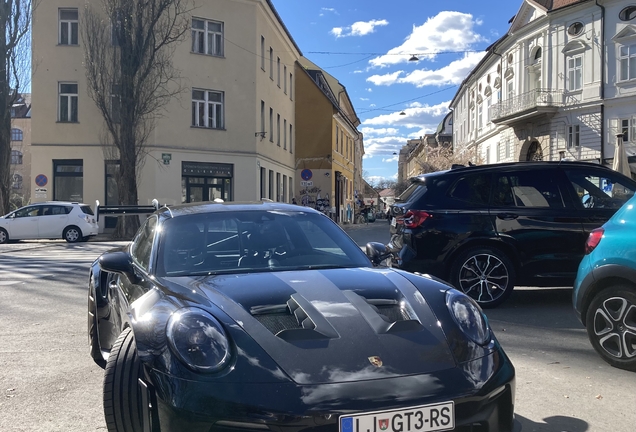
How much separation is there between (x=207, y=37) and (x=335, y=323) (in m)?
27.9

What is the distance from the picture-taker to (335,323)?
9.10 ft

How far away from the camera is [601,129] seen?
3328 cm

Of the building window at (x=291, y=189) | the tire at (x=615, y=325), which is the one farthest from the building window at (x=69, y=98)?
the tire at (x=615, y=325)

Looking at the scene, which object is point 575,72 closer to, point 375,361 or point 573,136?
point 573,136

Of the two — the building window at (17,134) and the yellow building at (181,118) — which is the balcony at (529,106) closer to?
the yellow building at (181,118)

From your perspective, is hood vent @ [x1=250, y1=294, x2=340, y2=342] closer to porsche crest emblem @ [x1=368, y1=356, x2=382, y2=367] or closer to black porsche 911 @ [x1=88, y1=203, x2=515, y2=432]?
black porsche 911 @ [x1=88, y1=203, x2=515, y2=432]

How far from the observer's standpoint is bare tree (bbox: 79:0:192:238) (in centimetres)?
2459

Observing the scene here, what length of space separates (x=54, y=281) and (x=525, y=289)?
7887mm

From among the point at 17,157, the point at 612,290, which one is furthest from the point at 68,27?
the point at 17,157

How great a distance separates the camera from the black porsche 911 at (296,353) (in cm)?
236

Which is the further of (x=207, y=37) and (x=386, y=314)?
(x=207, y=37)

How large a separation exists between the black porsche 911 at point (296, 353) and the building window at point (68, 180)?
25.6 metres

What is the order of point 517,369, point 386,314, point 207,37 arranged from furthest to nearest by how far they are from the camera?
point 207,37, point 517,369, point 386,314

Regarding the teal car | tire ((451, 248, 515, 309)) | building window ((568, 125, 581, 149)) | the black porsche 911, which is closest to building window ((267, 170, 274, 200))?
building window ((568, 125, 581, 149))
